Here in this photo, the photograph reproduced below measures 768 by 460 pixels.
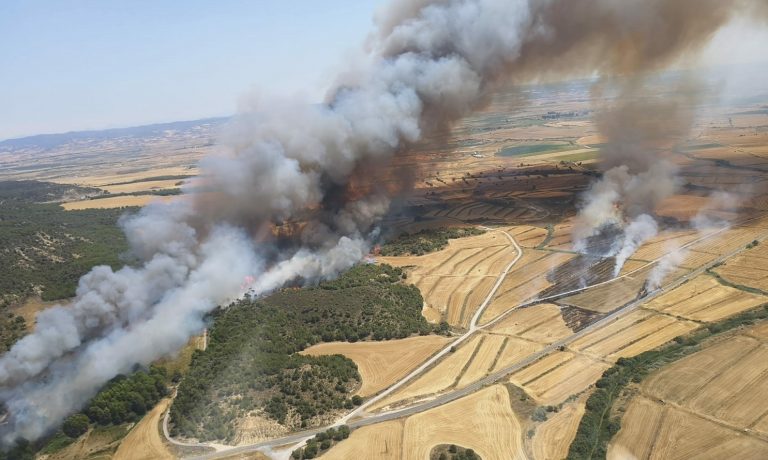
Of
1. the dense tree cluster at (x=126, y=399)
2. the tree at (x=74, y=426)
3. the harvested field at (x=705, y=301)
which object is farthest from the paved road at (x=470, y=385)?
the tree at (x=74, y=426)

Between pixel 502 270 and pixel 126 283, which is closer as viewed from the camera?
pixel 126 283

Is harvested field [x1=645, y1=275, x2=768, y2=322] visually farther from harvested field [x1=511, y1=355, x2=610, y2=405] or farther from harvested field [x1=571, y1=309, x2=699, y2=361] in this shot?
harvested field [x1=511, y1=355, x2=610, y2=405]

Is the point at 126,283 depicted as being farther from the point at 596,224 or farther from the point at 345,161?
the point at 596,224

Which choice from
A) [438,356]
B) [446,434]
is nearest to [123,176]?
[438,356]

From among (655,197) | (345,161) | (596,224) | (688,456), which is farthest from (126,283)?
(655,197)

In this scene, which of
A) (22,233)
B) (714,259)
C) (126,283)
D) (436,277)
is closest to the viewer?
(126,283)

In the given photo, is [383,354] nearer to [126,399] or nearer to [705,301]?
[126,399]

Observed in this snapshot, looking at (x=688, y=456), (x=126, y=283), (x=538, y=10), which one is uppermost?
(x=538, y=10)

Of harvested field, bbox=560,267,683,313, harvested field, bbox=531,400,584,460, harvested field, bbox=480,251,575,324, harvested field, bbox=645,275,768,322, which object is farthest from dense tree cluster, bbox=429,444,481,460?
harvested field, bbox=645,275,768,322
